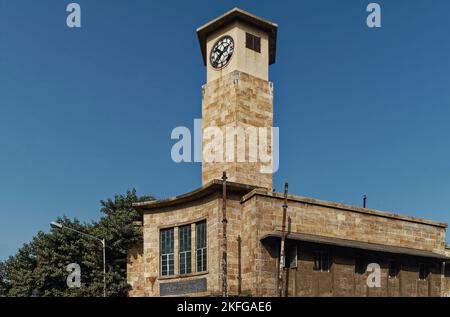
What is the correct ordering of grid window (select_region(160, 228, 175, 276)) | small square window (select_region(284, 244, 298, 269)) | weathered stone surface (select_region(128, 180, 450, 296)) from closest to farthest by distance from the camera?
1. small square window (select_region(284, 244, 298, 269))
2. weathered stone surface (select_region(128, 180, 450, 296))
3. grid window (select_region(160, 228, 175, 276))

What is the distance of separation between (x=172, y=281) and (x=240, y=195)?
6.74m

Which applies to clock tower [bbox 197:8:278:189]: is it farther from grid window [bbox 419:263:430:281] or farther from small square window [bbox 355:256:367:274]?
grid window [bbox 419:263:430:281]

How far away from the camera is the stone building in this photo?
26.1 metres

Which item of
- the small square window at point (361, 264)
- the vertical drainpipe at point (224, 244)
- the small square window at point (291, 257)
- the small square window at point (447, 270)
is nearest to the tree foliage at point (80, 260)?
the vertical drainpipe at point (224, 244)

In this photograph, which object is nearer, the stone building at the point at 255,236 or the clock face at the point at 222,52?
the stone building at the point at 255,236

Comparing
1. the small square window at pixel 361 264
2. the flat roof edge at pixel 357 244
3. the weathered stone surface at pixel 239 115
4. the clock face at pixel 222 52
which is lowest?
the small square window at pixel 361 264

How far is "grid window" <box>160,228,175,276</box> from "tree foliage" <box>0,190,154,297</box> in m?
5.54

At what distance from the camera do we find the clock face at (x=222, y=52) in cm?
3484

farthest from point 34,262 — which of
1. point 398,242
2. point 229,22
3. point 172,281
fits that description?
point 398,242

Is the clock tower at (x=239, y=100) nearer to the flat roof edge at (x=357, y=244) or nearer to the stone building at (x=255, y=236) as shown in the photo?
the stone building at (x=255, y=236)

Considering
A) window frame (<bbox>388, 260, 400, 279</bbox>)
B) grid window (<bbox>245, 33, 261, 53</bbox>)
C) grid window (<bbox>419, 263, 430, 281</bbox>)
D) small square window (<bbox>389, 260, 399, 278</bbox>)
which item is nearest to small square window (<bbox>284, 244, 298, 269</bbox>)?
window frame (<bbox>388, 260, 400, 279</bbox>)

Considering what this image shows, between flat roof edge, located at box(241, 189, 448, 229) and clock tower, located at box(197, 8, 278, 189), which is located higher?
clock tower, located at box(197, 8, 278, 189)

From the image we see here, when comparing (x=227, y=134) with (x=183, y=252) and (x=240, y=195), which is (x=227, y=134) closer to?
(x=240, y=195)

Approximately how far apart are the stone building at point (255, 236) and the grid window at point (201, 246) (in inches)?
2.4
